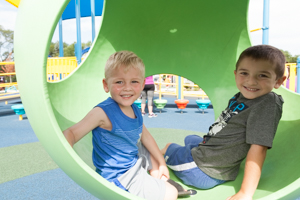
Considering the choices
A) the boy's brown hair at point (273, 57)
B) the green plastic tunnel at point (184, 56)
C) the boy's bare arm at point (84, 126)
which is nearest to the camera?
the boy's bare arm at point (84, 126)

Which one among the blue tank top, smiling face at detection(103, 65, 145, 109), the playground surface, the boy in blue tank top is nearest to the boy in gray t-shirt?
the boy in blue tank top

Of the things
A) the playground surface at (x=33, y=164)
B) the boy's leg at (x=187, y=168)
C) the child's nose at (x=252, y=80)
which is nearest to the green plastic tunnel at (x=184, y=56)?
the boy's leg at (x=187, y=168)

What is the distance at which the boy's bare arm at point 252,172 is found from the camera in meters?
1.10

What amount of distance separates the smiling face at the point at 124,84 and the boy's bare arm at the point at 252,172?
58 centimetres

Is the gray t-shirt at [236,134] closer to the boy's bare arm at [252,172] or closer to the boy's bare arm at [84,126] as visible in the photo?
the boy's bare arm at [252,172]

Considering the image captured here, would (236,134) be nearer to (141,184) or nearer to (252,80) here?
(252,80)

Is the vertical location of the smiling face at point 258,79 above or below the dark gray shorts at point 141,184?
above

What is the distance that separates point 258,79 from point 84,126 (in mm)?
849

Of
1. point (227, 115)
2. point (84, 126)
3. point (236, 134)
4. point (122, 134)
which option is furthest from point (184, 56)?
point (84, 126)

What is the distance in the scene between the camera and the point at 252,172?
1124mm

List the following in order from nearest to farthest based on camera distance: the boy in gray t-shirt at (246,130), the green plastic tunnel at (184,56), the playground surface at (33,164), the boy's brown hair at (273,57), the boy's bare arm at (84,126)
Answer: the boy's bare arm at (84,126), the boy in gray t-shirt at (246,130), the boy's brown hair at (273,57), the green plastic tunnel at (184,56), the playground surface at (33,164)

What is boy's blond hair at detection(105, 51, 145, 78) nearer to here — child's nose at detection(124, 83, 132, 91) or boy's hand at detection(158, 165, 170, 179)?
child's nose at detection(124, 83, 132, 91)

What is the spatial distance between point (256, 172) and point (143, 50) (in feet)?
4.53

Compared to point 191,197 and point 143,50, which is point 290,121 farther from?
point 143,50
